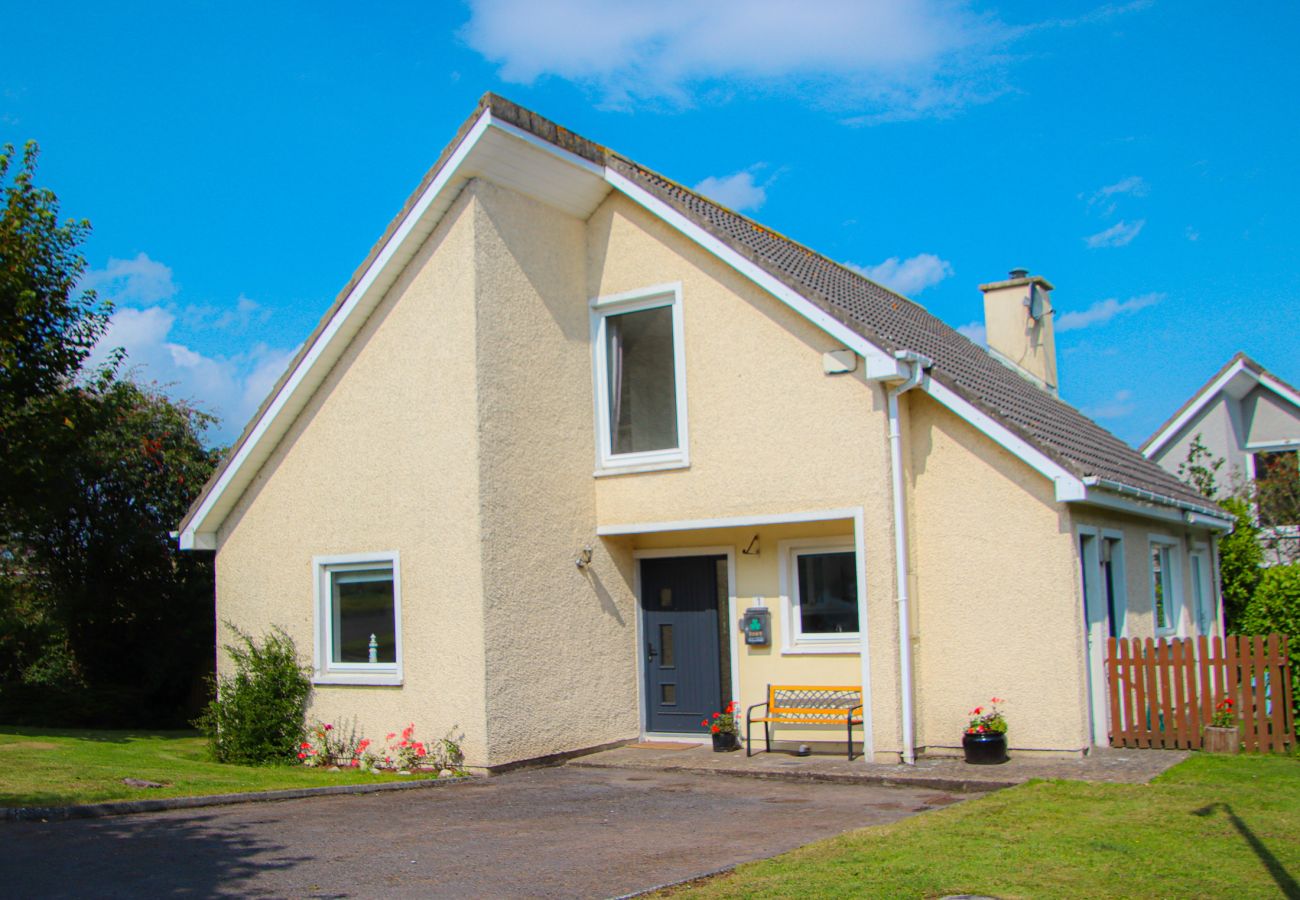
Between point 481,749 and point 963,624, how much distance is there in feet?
17.0

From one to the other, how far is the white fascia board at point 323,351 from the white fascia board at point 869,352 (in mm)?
2262

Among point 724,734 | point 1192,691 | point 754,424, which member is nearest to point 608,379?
point 754,424

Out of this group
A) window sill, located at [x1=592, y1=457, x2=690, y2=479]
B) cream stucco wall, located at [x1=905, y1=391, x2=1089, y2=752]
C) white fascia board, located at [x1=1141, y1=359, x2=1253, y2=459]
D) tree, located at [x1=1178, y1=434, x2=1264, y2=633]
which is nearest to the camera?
cream stucco wall, located at [x1=905, y1=391, x2=1089, y2=752]

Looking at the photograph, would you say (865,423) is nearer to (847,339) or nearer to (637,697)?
(847,339)

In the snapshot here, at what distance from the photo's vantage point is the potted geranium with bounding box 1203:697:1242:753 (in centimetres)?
1234

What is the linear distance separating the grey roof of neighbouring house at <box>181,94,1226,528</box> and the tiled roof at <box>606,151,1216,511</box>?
15mm

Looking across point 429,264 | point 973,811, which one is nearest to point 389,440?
point 429,264

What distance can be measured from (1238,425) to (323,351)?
2293 centimetres

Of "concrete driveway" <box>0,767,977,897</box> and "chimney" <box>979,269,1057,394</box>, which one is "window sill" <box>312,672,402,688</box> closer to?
"concrete driveway" <box>0,767,977,897</box>

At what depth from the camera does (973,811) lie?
373 inches

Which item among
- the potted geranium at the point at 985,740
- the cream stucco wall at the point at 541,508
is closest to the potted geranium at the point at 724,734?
the cream stucco wall at the point at 541,508

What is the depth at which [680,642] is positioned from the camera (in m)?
14.9

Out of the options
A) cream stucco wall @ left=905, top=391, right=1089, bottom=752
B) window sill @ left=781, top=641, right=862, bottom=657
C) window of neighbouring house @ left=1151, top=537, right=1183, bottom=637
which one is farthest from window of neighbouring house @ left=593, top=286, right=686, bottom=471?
window of neighbouring house @ left=1151, top=537, right=1183, bottom=637

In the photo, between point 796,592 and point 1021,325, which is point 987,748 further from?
point 1021,325
